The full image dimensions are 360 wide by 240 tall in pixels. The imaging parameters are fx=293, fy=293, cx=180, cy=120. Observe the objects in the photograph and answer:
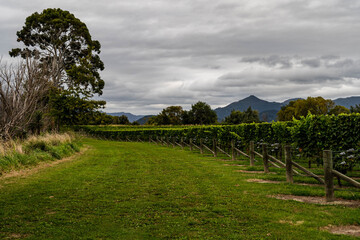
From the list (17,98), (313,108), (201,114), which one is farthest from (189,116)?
(17,98)

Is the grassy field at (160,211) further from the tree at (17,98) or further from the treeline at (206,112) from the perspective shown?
the treeline at (206,112)

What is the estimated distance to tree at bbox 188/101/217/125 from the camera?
117m

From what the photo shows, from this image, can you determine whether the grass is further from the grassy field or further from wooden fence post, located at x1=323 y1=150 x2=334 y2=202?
wooden fence post, located at x1=323 y1=150 x2=334 y2=202

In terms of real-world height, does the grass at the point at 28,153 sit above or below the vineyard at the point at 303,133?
below

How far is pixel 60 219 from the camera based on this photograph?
20.7 feet

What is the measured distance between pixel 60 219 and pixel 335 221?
5687 mm

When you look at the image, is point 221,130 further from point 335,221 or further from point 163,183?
point 335,221

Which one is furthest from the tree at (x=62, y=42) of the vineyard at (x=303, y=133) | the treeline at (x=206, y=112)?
the treeline at (x=206, y=112)

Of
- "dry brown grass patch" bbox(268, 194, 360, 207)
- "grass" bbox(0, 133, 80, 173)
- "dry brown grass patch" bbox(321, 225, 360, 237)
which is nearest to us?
"dry brown grass patch" bbox(321, 225, 360, 237)

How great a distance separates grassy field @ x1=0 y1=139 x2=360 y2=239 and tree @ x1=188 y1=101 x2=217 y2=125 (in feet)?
348

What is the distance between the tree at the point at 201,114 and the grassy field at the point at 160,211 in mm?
106138

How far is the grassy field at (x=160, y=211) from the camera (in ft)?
17.7

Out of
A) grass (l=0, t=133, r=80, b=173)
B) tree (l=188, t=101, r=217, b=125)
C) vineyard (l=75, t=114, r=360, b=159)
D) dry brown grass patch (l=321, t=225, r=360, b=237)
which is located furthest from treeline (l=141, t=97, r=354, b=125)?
dry brown grass patch (l=321, t=225, r=360, b=237)

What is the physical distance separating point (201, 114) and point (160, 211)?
110m
